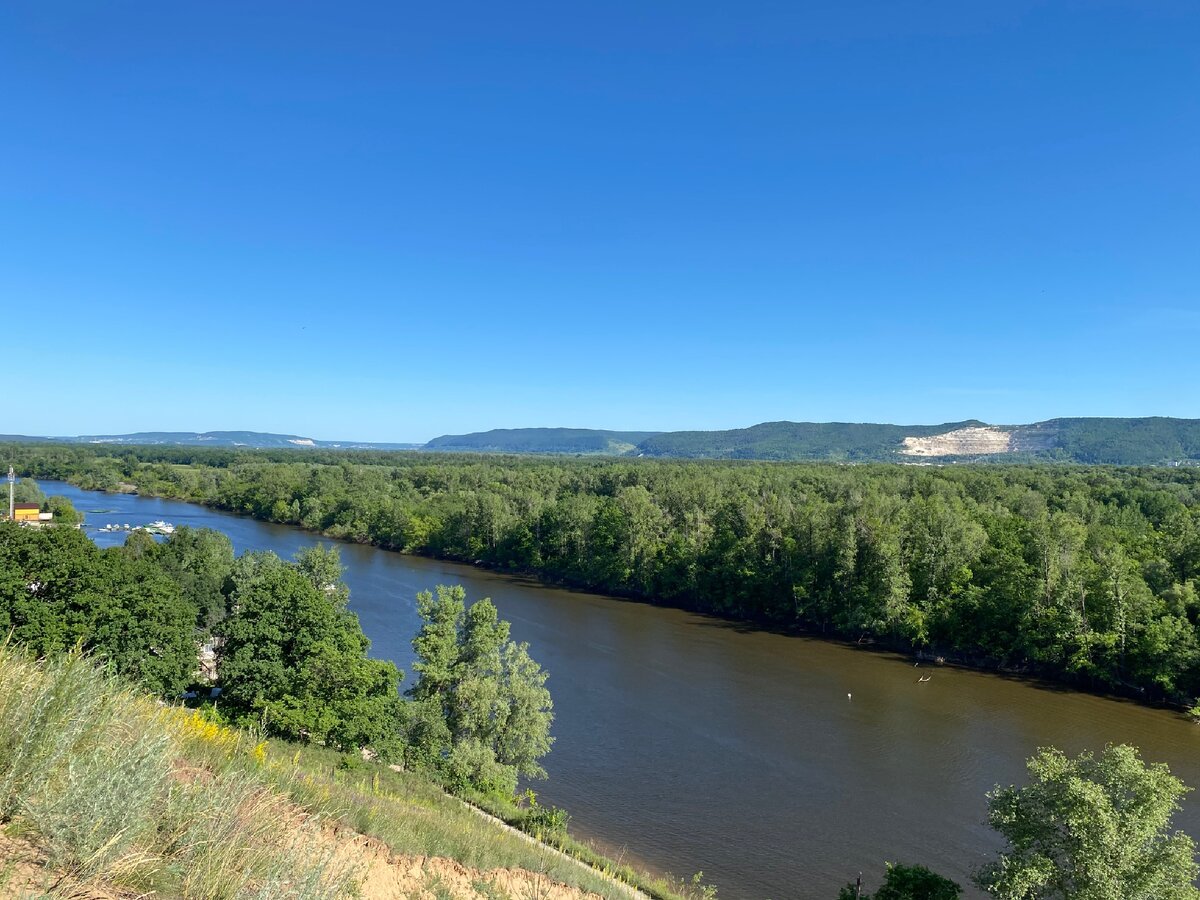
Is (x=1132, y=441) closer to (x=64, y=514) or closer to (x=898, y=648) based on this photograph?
(x=898, y=648)

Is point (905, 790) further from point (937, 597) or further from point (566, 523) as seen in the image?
point (566, 523)

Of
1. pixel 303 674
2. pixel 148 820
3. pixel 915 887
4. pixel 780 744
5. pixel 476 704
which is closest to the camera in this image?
pixel 148 820

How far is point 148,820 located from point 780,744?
69.8 ft

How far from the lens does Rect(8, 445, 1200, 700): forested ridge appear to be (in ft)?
98.5

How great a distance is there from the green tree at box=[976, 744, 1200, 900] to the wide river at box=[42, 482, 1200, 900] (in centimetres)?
532

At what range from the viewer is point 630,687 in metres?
27.3

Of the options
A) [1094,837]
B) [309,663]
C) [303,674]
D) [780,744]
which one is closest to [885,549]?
[780,744]

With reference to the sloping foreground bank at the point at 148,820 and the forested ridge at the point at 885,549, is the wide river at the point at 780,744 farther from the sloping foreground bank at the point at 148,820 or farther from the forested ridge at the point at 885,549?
the sloping foreground bank at the point at 148,820

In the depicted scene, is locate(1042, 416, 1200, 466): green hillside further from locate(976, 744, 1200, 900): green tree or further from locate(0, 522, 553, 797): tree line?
locate(0, 522, 553, 797): tree line

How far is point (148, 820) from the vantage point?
408 centimetres

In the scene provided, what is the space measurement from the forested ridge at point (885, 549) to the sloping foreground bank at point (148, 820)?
32242 millimetres

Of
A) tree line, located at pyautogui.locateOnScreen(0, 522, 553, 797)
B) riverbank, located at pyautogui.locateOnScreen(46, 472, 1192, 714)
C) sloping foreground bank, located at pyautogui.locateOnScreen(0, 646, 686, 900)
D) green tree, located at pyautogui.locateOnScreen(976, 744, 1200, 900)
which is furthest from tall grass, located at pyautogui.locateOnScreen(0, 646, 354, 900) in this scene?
riverbank, located at pyautogui.locateOnScreen(46, 472, 1192, 714)

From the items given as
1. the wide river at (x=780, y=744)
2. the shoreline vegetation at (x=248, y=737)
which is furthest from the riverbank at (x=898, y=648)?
the shoreline vegetation at (x=248, y=737)

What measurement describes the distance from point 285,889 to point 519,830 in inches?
→ 428
